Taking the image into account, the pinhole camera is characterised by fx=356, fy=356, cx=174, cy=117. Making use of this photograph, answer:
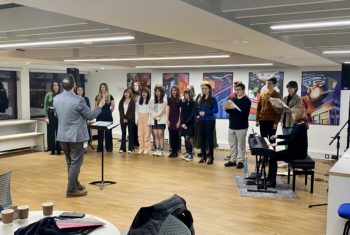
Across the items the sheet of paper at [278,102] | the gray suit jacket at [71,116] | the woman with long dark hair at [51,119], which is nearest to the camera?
the gray suit jacket at [71,116]

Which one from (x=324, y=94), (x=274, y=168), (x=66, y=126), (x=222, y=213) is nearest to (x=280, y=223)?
(x=222, y=213)

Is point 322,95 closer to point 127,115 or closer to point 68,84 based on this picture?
point 127,115

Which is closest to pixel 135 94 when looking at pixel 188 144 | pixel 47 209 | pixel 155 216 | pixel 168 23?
pixel 188 144

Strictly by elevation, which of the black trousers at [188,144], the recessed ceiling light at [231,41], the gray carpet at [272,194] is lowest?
the gray carpet at [272,194]

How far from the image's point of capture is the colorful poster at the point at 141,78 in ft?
34.4

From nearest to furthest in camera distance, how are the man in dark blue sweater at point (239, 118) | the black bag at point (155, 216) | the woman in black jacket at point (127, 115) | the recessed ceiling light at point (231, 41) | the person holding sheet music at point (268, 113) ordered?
the black bag at point (155, 216) → the recessed ceiling light at point (231, 41) → the person holding sheet music at point (268, 113) → the man in dark blue sweater at point (239, 118) → the woman in black jacket at point (127, 115)

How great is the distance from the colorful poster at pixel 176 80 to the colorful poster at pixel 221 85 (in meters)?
0.62

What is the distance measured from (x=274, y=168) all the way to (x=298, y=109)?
1.05m

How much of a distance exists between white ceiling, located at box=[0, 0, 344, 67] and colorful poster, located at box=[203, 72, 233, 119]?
374cm

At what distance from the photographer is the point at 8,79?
9156mm

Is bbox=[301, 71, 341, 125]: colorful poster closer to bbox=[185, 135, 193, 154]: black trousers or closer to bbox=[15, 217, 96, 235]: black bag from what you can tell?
bbox=[185, 135, 193, 154]: black trousers

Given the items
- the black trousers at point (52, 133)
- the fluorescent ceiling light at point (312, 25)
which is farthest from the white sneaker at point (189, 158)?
the fluorescent ceiling light at point (312, 25)

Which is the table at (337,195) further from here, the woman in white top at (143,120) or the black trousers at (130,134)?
the black trousers at (130,134)

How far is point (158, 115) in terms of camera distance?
26.8 feet
